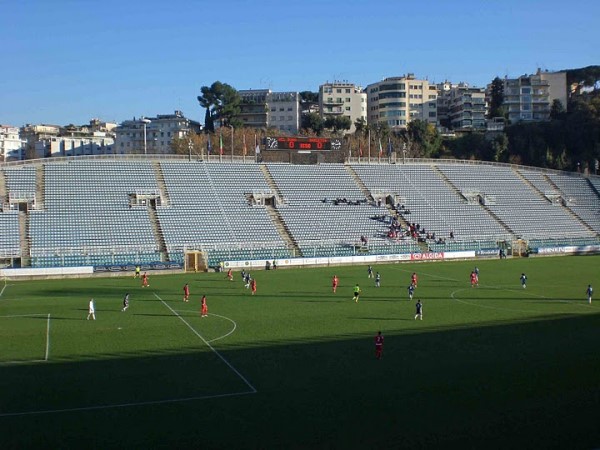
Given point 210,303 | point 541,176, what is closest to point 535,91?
point 541,176

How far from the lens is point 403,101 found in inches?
5522

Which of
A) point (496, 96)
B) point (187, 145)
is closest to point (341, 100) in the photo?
point (496, 96)

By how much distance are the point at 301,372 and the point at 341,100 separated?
126 meters

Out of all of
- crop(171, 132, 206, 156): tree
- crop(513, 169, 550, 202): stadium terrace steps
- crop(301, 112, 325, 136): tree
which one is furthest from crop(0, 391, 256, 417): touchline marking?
crop(301, 112, 325, 136): tree

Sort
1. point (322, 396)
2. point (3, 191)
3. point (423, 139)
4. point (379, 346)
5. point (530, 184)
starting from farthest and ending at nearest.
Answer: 1. point (423, 139)
2. point (530, 184)
3. point (3, 191)
4. point (379, 346)
5. point (322, 396)

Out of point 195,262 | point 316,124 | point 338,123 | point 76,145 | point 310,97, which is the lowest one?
point 195,262

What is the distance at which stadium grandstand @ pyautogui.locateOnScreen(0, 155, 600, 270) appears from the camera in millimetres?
56531

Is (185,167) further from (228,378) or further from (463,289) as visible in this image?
(228,378)

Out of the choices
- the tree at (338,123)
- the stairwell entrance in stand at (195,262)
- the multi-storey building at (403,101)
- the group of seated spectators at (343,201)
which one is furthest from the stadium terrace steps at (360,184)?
the multi-storey building at (403,101)

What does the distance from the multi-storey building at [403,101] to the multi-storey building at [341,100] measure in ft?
13.2

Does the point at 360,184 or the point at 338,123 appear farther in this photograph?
the point at 338,123

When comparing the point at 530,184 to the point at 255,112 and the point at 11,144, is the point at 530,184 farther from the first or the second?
the point at 11,144

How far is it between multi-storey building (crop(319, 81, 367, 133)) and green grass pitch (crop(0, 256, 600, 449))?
107m

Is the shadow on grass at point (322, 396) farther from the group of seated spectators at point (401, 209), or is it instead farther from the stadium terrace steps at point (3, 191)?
the group of seated spectators at point (401, 209)
